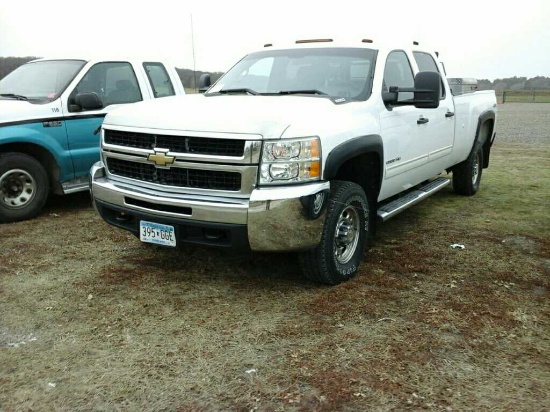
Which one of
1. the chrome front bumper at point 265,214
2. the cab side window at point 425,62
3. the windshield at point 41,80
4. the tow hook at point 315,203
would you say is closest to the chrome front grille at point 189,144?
the chrome front bumper at point 265,214

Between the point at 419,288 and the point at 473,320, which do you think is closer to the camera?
the point at 473,320

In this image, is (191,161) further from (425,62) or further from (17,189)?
(425,62)

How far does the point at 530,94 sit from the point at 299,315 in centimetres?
5594

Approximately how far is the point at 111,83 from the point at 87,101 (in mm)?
793

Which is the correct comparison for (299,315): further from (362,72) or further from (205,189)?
(362,72)

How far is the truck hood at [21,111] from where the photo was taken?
6020 millimetres

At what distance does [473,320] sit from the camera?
147 inches

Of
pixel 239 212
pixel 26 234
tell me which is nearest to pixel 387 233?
pixel 239 212

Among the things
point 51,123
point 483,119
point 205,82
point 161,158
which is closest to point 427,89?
point 161,158

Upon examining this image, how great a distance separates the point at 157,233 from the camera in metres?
4.14

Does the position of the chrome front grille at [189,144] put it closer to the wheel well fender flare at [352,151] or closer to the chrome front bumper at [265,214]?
the chrome front bumper at [265,214]

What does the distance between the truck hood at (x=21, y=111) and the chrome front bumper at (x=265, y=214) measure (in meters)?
2.91

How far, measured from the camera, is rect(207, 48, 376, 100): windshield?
488cm

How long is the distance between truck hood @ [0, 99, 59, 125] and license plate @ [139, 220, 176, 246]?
2.77 metres
